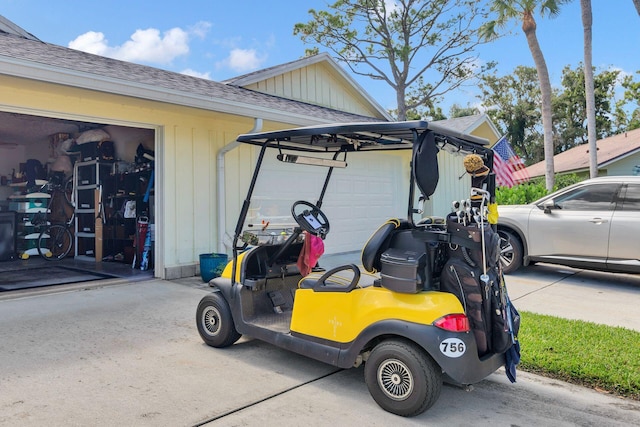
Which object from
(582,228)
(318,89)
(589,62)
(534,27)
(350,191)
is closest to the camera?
(582,228)

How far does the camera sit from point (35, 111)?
19.5ft

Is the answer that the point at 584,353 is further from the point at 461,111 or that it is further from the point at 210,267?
the point at 461,111

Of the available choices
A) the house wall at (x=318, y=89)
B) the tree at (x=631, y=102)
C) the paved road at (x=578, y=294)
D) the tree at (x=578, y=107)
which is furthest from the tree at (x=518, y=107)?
the paved road at (x=578, y=294)

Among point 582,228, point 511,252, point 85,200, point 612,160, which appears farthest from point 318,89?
point 612,160

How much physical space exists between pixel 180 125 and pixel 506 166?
9552 mm

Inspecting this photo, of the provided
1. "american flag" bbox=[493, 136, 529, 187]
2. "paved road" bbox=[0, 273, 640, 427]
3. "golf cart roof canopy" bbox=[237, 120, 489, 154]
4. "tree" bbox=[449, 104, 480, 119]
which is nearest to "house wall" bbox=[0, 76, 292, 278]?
"paved road" bbox=[0, 273, 640, 427]

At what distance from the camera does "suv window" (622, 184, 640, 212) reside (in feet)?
21.4

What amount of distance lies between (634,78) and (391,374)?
35.3 metres

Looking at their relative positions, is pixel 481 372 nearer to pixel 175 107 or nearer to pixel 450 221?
pixel 450 221

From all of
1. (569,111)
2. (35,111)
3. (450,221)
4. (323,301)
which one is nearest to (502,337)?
(450,221)

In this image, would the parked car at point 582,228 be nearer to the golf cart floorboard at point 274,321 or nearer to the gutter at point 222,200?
the golf cart floorboard at point 274,321

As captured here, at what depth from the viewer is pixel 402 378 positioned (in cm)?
286

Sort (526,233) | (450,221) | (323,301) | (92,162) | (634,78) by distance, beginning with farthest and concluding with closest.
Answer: (634,78) → (92,162) → (526,233) → (323,301) → (450,221)

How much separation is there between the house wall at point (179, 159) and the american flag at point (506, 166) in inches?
304
